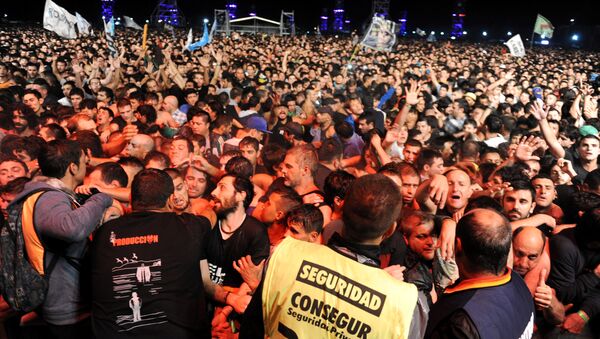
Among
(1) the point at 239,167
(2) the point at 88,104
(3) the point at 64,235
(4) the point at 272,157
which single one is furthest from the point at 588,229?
(2) the point at 88,104

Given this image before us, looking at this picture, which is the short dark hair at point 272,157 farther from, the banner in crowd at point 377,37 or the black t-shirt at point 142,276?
the banner in crowd at point 377,37

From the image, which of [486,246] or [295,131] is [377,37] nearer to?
[295,131]

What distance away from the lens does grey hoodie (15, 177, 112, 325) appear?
275 centimetres

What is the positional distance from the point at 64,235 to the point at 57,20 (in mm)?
13008

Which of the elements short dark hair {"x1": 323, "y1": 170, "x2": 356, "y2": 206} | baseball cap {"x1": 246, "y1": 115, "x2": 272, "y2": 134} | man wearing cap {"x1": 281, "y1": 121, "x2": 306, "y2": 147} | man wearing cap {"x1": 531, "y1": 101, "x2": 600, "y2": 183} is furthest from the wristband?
baseball cap {"x1": 246, "y1": 115, "x2": 272, "y2": 134}

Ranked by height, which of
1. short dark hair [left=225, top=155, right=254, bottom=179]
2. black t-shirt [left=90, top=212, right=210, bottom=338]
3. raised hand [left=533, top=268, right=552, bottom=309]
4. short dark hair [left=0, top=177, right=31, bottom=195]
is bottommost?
raised hand [left=533, top=268, right=552, bottom=309]

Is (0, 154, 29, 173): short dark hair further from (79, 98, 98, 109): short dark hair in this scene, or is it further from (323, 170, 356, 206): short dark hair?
(79, 98, 98, 109): short dark hair

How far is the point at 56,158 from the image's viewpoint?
126 inches

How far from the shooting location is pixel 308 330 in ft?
6.90

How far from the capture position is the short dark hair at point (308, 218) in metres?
3.43

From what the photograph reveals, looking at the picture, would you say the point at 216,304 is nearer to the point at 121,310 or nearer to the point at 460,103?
the point at 121,310

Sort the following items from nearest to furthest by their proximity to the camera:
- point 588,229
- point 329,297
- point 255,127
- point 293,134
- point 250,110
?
point 329,297 < point 588,229 < point 293,134 < point 255,127 < point 250,110

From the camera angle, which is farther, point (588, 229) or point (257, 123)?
point (257, 123)

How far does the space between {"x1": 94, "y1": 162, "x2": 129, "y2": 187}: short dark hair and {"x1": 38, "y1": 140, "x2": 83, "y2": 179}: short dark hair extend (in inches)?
39.7
